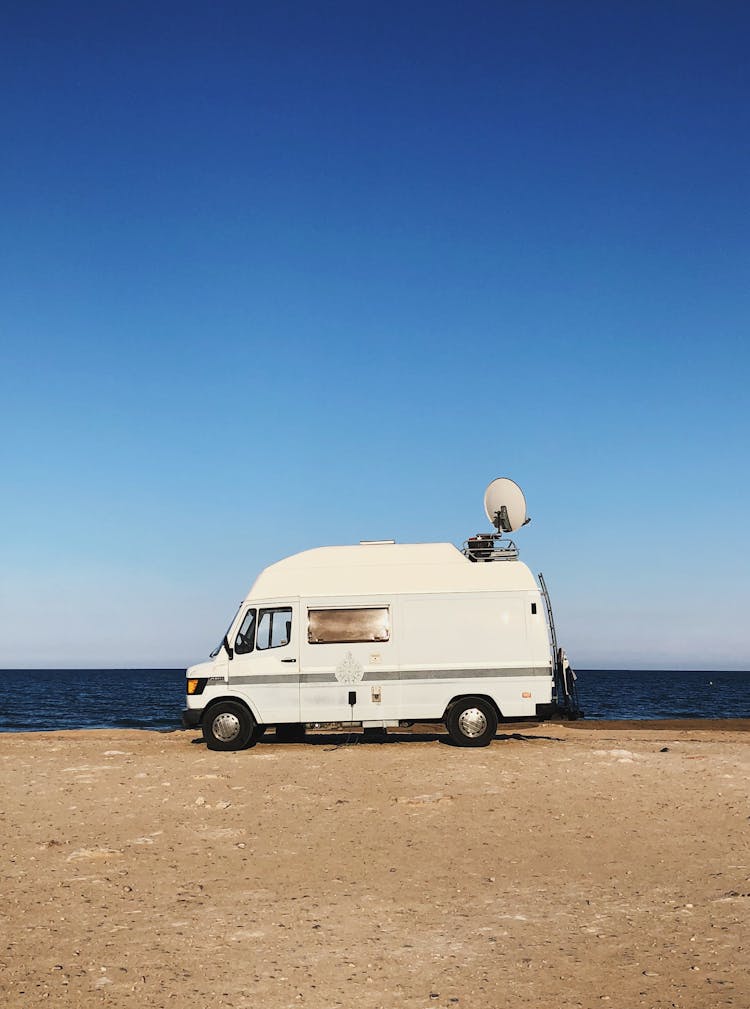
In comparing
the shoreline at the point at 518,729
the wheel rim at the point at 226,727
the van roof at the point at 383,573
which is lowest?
the shoreline at the point at 518,729

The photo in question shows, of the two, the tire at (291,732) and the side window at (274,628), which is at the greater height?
the side window at (274,628)

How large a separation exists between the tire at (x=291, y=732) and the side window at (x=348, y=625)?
1620 millimetres

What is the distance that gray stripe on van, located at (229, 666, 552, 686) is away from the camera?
1558 cm

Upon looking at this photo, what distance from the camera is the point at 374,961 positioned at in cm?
548

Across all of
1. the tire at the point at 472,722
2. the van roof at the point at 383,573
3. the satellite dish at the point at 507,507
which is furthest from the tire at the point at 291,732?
the satellite dish at the point at 507,507

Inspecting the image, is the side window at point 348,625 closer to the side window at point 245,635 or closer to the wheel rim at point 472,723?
the side window at point 245,635

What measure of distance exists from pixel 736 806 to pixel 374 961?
22.4 ft

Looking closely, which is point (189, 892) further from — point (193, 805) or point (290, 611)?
point (290, 611)

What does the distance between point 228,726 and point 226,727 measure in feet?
0.14

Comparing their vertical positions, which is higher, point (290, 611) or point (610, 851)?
point (290, 611)

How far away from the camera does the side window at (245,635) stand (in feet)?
51.7

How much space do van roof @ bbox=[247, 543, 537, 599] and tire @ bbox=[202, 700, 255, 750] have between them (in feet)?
7.05

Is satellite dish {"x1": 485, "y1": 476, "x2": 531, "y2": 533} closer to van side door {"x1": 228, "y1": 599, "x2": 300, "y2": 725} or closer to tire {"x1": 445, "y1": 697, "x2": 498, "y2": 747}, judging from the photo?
tire {"x1": 445, "y1": 697, "x2": 498, "y2": 747}

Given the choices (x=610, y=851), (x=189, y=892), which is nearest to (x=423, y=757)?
(x=610, y=851)
